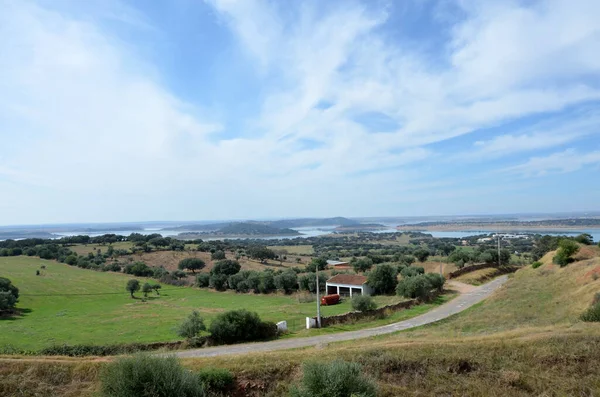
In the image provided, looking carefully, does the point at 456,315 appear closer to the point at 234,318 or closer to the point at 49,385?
the point at 234,318

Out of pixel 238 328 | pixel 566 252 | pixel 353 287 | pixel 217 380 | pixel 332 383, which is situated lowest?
pixel 353 287

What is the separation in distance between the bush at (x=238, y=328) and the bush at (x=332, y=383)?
16.4 meters

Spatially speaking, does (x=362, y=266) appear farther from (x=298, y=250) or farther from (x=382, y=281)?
(x=298, y=250)

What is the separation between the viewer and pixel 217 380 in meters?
12.4

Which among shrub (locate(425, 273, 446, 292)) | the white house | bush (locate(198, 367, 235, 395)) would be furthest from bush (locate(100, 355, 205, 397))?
the white house

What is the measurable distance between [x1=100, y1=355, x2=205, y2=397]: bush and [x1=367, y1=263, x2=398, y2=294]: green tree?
138 ft

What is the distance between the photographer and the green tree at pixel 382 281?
50688 millimetres

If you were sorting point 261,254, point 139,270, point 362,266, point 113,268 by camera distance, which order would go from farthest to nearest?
point 261,254 < point 113,268 < point 139,270 < point 362,266

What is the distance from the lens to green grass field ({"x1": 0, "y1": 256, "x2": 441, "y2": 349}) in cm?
3055

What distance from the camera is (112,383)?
10586mm

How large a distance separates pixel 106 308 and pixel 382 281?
117ft

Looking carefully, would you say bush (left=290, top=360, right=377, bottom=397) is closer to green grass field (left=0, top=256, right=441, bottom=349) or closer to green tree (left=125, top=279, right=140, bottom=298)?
green grass field (left=0, top=256, right=441, bottom=349)

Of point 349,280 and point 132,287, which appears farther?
point 132,287

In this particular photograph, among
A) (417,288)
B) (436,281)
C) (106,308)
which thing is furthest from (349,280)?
(106,308)
